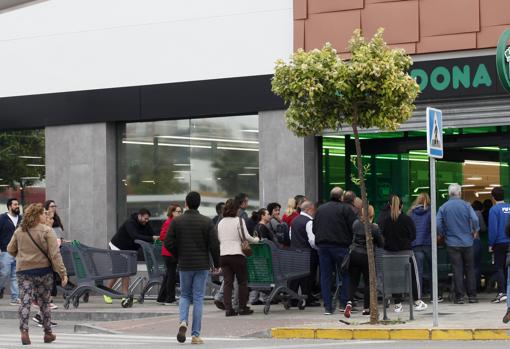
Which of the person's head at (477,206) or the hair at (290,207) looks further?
the person's head at (477,206)

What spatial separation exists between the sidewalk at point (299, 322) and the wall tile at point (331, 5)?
19.2 feet

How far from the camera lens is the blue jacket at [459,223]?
18.4 metres

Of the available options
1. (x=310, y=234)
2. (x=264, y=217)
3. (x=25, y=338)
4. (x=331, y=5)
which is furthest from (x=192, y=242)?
(x=331, y=5)

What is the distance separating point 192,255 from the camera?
43.8ft

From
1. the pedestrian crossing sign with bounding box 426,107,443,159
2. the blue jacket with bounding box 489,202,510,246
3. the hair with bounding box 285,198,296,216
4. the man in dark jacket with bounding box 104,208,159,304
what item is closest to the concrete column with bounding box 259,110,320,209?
the hair with bounding box 285,198,296,216

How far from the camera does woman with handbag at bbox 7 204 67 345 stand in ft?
46.5

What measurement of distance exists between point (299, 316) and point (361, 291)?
254cm

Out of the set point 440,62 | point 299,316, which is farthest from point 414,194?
point 299,316

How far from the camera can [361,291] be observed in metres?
18.9

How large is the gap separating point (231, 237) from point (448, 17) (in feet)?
20.9

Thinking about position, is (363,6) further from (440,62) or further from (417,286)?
(417,286)

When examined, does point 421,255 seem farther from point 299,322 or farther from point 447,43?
point 447,43

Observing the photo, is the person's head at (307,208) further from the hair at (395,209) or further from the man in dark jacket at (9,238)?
the man in dark jacket at (9,238)

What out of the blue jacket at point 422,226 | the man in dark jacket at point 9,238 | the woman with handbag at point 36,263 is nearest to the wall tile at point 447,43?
the blue jacket at point 422,226
